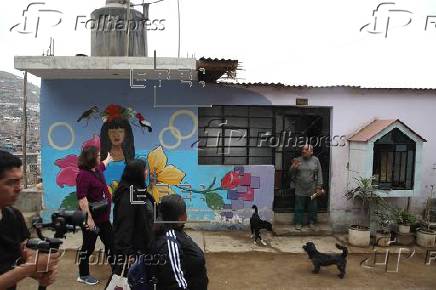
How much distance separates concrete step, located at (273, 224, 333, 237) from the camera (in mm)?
7071

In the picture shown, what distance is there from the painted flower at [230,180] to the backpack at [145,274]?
4649 mm

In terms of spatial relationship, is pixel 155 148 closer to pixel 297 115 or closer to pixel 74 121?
pixel 74 121

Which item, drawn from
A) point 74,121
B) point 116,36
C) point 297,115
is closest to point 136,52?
point 116,36

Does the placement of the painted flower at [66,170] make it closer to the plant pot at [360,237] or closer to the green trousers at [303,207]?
the green trousers at [303,207]

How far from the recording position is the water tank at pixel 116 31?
6.88 m

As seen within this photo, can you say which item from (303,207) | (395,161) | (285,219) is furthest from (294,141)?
(395,161)

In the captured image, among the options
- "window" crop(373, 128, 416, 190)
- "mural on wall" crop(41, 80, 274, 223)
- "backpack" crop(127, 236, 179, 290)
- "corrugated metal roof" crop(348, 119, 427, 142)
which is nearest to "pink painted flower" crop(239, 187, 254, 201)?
"mural on wall" crop(41, 80, 274, 223)

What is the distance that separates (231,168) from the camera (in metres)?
7.24

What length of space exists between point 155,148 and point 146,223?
3.71m

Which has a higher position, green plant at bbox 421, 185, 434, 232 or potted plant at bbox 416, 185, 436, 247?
green plant at bbox 421, 185, 434, 232

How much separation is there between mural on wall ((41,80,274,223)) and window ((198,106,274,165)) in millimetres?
286

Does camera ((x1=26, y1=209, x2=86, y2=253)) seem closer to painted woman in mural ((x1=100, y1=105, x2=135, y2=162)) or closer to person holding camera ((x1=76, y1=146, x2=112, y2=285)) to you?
person holding camera ((x1=76, y1=146, x2=112, y2=285))

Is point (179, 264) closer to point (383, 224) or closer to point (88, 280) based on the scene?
point (88, 280)

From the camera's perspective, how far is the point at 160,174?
714cm
